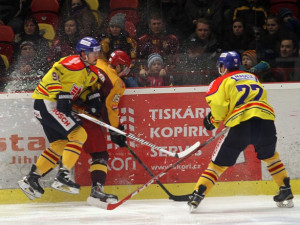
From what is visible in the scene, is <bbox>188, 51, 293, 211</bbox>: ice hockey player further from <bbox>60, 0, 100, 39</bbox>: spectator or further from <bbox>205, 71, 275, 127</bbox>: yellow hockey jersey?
<bbox>60, 0, 100, 39</bbox>: spectator

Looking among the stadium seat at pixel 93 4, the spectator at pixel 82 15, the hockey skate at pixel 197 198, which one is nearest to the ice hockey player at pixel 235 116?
the hockey skate at pixel 197 198

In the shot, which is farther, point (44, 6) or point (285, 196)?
point (44, 6)

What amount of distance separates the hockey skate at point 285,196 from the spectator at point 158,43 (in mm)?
1398

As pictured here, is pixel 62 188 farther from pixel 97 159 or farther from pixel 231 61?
pixel 231 61

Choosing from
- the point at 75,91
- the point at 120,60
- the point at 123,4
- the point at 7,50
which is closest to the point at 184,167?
the point at 120,60

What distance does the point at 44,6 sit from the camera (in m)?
6.20

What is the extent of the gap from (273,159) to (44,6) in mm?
2386

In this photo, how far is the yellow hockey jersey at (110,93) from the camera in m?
5.50

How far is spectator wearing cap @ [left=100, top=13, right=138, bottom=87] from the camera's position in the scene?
5906 millimetres

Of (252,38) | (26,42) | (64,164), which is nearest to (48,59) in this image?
(26,42)

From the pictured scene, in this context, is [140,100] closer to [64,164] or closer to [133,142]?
[133,142]

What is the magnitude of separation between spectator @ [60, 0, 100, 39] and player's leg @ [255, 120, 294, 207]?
172cm

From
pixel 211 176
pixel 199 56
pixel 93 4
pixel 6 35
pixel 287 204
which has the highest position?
pixel 93 4

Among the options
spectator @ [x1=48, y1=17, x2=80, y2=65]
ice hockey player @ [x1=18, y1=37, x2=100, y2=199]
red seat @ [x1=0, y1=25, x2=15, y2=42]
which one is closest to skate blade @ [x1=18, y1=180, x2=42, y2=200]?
ice hockey player @ [x1=18, y1=37, x2=100, y2=199]
